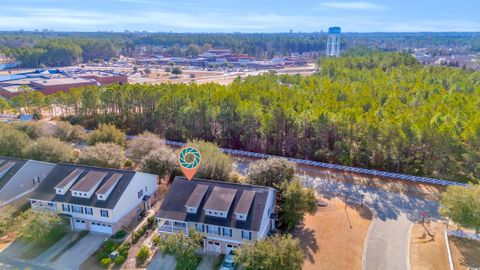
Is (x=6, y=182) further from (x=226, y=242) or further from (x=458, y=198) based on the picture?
(x=458, y=198)

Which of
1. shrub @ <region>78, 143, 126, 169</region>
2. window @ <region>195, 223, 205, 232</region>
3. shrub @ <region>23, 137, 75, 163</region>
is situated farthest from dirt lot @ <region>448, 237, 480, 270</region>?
shrub @ <region>23, 137, 75, 163</region>

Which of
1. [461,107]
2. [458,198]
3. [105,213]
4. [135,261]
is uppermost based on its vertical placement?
[461,107]

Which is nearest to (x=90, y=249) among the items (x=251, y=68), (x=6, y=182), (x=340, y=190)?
(x=6, y=182)

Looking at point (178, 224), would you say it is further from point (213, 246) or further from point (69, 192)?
point (69, 192)

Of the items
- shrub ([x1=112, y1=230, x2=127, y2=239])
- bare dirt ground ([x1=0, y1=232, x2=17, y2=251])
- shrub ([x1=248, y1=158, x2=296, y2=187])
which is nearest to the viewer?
bare dirt ground ([x1=0, y1=232, x2=17, y2=251])

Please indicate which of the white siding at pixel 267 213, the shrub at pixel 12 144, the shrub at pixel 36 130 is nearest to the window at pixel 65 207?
the shrub at pixel 12 144

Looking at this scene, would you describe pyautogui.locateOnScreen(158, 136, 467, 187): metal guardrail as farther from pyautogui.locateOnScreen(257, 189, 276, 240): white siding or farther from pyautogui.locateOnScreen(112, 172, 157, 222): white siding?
pyautogui.locateOnScreen(112, 172, 157, 222): white siding
